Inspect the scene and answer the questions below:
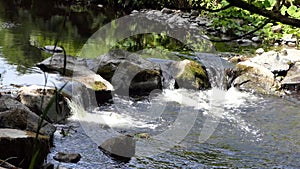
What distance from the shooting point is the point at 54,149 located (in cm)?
419

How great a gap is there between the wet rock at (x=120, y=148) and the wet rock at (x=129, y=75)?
2.49 m

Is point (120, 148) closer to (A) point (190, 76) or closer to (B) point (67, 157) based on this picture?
(B) point (67, 157)

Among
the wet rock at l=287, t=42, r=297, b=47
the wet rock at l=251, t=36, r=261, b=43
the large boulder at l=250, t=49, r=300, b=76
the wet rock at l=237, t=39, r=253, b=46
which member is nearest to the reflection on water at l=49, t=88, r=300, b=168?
the large boulder at l=250, t=49, r=300, b=76

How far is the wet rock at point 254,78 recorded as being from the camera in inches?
298

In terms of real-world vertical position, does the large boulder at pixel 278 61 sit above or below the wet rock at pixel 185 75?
above

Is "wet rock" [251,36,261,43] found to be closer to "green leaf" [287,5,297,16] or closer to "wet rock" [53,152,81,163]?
"green leaf" [287,5,297,16]

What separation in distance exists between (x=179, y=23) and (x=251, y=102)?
8.88 metres

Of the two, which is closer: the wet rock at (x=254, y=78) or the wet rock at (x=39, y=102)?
the wet rock at (x=39, y=102)

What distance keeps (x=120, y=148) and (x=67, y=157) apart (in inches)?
22.4

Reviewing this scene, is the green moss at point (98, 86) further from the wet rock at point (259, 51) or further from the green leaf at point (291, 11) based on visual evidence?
the wet rock at point (259, 51)

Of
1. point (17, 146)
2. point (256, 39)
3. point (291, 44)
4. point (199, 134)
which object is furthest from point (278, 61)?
point (17, 146)

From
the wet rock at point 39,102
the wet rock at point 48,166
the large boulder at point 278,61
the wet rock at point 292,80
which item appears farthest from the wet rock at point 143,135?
the large boulder at point 278,61

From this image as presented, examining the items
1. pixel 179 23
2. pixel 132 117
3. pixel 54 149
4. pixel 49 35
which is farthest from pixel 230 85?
pixel 179 23

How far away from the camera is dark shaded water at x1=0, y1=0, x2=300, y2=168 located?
4281mm
